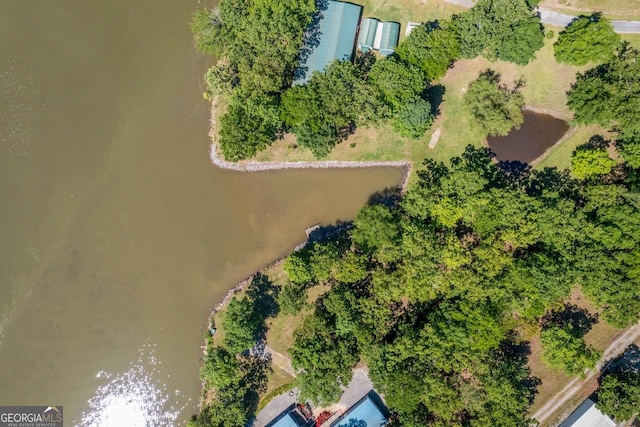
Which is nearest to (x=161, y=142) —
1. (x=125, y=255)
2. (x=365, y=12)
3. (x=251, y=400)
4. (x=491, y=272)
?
(x=125, y=255)

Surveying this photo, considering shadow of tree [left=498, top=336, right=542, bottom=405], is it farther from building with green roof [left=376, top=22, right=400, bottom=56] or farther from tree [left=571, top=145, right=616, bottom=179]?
building with green roof [left=376, top=22, right=400, bottom=56]

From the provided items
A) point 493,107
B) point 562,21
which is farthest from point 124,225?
point 562,21

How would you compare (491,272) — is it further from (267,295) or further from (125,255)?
(125,255)

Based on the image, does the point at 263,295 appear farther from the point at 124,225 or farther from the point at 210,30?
the point at 210,30

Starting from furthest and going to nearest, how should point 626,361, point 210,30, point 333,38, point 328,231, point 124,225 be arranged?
1. point 124,225
2. point 328,231
3. point 333,38
4. point 626,361
5. point 210,30

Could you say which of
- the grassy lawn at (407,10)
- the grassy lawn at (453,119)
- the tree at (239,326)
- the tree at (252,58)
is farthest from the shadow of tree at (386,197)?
the tree at (239,326)

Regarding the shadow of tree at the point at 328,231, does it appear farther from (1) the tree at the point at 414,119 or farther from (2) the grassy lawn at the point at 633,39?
(2) the grassy lawn at the point at 633,39
